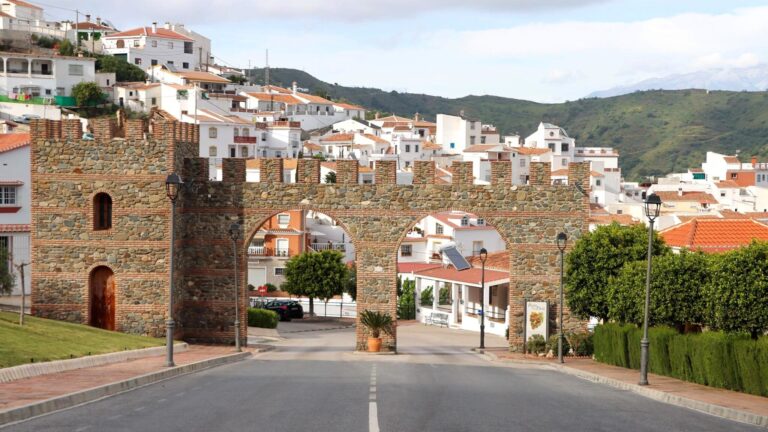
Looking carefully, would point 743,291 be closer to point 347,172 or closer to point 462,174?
point 462,174

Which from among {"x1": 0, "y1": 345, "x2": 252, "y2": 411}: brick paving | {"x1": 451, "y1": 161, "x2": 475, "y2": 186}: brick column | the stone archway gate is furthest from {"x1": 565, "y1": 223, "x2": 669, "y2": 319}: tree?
{"x1": 0, "y1": 345, "x2": 252, "y2": 411}: brick paving

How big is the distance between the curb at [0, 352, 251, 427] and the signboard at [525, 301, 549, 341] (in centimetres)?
1125

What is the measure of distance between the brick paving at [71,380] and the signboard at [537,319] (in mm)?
11082

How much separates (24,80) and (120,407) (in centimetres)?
9144

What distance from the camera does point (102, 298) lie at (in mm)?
33094

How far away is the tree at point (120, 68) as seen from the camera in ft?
383

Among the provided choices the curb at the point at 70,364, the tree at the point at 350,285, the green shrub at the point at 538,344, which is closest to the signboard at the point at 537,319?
the green shrub at the point at 538,344

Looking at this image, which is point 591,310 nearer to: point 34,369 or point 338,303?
point 34,369

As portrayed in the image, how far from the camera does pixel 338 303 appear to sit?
6594cm

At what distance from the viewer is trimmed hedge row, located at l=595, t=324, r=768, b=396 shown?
2197 cm

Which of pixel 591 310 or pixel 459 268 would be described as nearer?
pixel 591 310

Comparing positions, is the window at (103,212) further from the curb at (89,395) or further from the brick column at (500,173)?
the brick column at (500,173)

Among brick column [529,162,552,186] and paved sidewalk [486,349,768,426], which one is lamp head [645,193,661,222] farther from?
brick column [529,162,552,186]

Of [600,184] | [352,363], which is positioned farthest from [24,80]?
[352,363]
